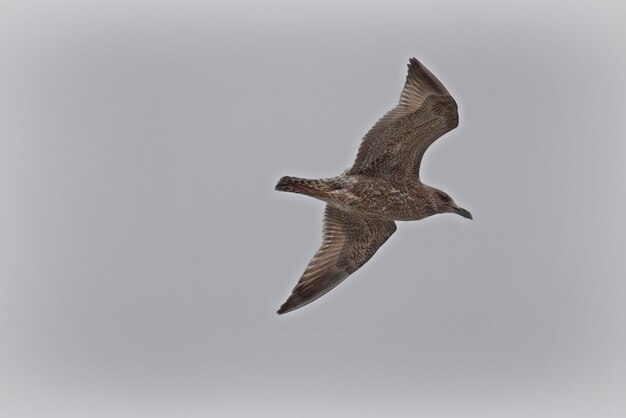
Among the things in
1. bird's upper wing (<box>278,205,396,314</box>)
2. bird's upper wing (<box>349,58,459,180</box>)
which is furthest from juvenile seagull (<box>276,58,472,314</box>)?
bird's upper wing (<box>278,205,396,314</box>)

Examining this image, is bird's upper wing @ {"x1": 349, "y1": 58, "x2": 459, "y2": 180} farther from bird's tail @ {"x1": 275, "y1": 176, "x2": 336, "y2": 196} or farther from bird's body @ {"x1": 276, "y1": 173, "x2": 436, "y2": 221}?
bird's tail @ {"x1": 275, "y1": 176, "x2": 336, "y2": 196}

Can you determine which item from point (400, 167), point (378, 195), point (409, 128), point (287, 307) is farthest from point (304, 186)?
point (287, 307)

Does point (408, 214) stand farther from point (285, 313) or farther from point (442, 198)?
point (285, 313)

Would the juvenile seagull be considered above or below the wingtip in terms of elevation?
above

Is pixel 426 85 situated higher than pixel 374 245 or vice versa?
pixel 426 85

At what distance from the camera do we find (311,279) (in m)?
15.8

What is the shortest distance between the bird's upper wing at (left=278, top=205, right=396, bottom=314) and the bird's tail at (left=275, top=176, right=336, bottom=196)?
1199 millimetres

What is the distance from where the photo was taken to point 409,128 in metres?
14.8

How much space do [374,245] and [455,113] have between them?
2499 millimetres

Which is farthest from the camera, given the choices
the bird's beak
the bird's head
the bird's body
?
the bird's beak

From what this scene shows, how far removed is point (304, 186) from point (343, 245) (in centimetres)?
180

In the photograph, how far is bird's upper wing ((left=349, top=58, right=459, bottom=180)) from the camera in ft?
48.2

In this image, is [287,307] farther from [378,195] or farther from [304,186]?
[378,195]

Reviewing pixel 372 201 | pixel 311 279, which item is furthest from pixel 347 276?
pixel 372 201
